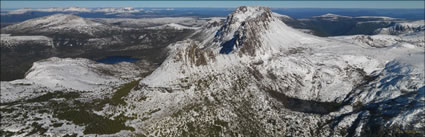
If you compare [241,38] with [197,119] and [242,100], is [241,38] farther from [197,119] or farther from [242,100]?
[197,119]

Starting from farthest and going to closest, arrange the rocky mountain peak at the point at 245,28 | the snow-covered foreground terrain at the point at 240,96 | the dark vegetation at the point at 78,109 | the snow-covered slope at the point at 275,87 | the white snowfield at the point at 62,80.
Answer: the rocky mountain peak at the point at 245,28 → the white snowfield at the point at 62,80 → the snow-covered slope at the point at 275,87 → the snow-covered foreground terrain at the point at 240,96 → the dark vegetation at the point at 78,109

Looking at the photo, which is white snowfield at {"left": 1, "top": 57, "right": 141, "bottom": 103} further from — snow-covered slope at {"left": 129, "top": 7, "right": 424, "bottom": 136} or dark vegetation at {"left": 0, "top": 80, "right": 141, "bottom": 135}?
snow-covered slope at {"left": 129, "top": 7, "right": 424, "bottom": 136}

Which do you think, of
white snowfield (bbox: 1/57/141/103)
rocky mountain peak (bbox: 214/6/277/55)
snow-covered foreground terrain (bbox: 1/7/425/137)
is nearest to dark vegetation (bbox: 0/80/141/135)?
snow-covered foreground terrain (bbox: 1/7/425/137)

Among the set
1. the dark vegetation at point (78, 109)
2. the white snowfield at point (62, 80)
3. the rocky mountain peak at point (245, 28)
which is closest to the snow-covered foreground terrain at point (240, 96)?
the dark vegetation at point (78, 109)

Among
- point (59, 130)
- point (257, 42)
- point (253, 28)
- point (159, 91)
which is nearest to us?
point (59, 130)

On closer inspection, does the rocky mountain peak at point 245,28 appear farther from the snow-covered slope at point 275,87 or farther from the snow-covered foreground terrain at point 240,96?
the snow-covered foreground terrain at point 240,96

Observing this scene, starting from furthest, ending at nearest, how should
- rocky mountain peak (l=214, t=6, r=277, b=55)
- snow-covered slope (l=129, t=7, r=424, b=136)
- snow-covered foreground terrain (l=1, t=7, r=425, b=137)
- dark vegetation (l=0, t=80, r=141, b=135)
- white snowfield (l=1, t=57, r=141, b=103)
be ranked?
rocky mountain peak (l=214, t=6, r=277, b=55) < white snowfield (l=1, t=57, r=141, b=103) < snow-covered slope (l=129, t=7, r=424, b=136) < snow-covered foreground terrain (l=1, t=7, r=425, b=137) < dark vegetation (l=0, t=80, r=141, b=135)

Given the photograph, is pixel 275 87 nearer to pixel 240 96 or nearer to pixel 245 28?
pixel 240 96

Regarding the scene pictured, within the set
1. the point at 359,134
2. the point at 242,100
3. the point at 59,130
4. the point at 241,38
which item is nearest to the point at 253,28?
the point at 241,38
